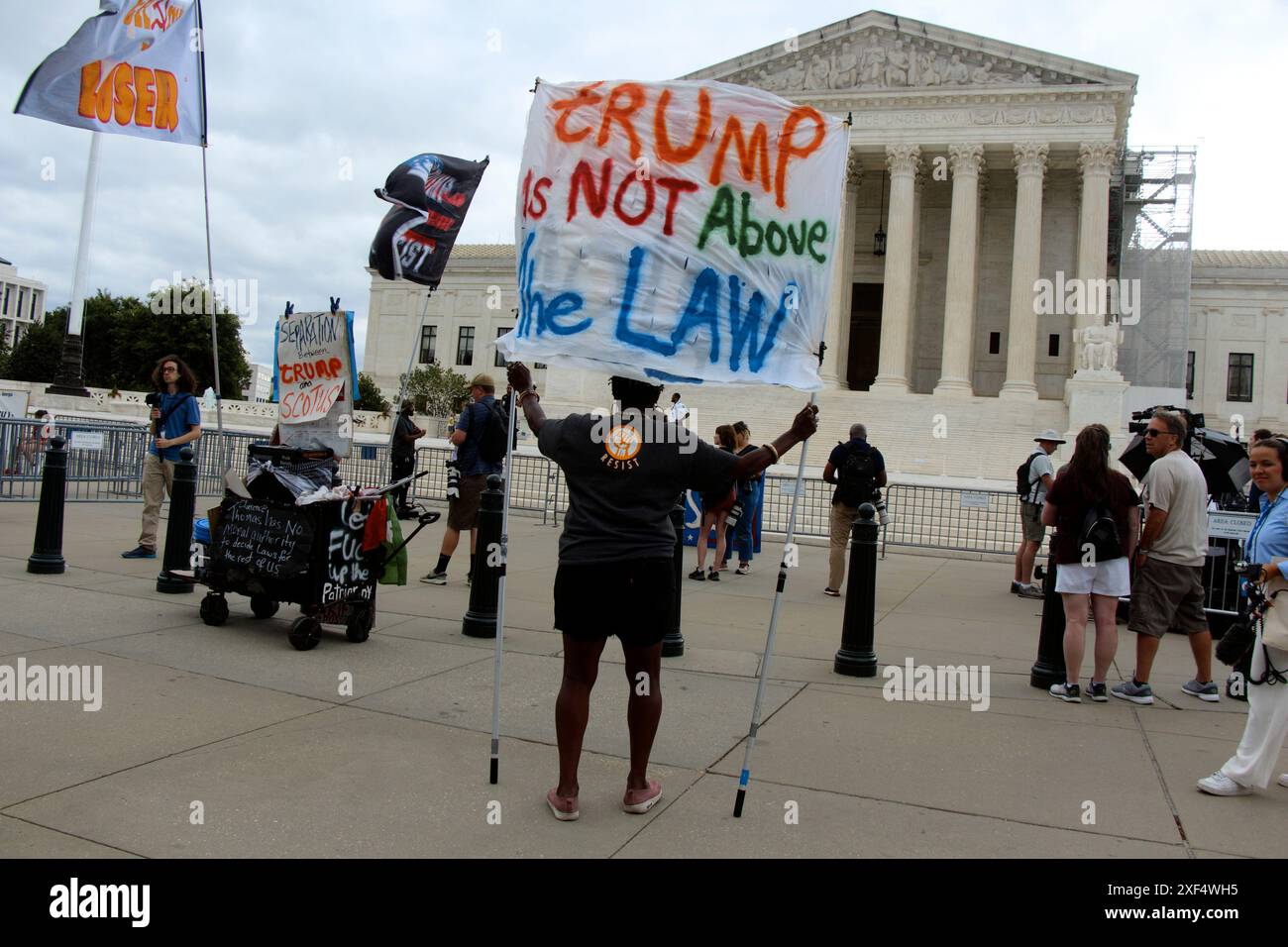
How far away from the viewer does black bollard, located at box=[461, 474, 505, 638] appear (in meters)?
6.84

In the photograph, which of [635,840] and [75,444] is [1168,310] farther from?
[635,840]

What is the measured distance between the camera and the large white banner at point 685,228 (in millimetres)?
4289

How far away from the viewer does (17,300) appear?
4685 inches

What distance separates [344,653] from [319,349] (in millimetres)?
2258

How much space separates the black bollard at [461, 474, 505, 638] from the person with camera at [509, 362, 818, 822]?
3011 millimetres

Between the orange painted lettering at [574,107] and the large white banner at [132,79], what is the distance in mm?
5750

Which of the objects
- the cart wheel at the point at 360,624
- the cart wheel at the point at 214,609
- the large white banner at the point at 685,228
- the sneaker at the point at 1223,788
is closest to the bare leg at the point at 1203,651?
the sneaker at the point at 1223,788

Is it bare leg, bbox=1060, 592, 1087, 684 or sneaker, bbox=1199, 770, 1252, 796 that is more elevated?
bare leg, bbox=1060, 592, 1087, 684

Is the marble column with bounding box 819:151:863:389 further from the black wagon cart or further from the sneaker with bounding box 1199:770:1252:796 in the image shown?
the sneaker with bounding box 1199:770:1252:796

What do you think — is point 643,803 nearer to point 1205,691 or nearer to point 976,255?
point 1205,691

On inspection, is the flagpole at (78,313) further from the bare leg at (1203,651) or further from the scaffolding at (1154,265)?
the scaffolding at (1154,265)

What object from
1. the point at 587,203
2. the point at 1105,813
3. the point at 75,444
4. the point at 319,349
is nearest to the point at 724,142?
the point at 587,203

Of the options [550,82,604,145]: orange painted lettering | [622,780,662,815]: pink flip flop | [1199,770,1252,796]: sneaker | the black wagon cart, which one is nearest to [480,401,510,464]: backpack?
the black wagon cart

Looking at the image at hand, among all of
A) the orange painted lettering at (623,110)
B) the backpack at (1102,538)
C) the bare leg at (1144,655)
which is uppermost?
the orange painted lettering at (623,110)
